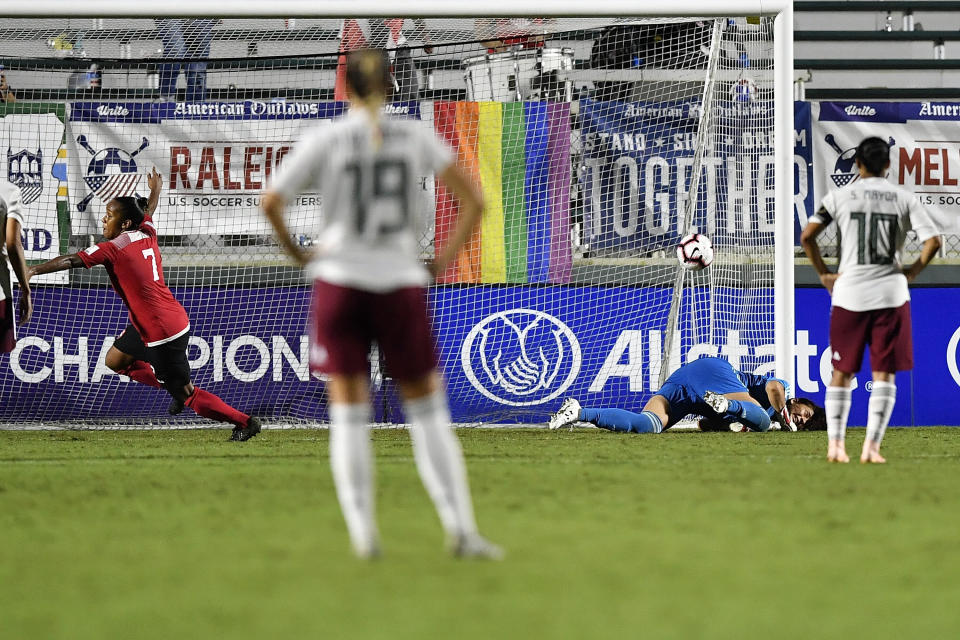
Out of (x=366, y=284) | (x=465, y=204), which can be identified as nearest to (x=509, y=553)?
(x=366, y=284)

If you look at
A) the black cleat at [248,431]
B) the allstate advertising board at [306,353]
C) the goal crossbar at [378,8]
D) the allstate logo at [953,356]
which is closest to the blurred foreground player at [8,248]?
the black cleat at [248,431]

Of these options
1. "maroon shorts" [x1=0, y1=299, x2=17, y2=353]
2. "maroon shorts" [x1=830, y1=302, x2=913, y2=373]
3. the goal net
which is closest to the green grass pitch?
"maroon shorts" [x1=830, y1=302, x2=913, y2=373]

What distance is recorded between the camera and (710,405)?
10.2 m

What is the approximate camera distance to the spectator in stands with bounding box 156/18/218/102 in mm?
11312

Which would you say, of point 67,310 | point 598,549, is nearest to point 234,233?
point 67,310

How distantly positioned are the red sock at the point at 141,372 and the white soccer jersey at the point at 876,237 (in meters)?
5.47

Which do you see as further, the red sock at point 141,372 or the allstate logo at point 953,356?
the allstate logo at point 953,356

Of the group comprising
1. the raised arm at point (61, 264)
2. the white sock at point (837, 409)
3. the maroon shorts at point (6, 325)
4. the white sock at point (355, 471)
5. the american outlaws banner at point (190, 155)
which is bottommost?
the white sock at point (837, 409)

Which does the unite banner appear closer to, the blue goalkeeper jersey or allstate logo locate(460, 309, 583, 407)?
the blue goalkeeper jersey

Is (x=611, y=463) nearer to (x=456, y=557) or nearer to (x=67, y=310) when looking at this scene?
(x=456, y=557)

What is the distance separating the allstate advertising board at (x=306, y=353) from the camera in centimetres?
1115

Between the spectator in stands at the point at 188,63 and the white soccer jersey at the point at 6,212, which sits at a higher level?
the spectator in stands at the point at 188,63

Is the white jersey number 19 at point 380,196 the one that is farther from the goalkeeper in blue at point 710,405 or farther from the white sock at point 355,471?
the goalkeeper in blue at point 710,405

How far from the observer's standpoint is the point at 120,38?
11695 millimetres
